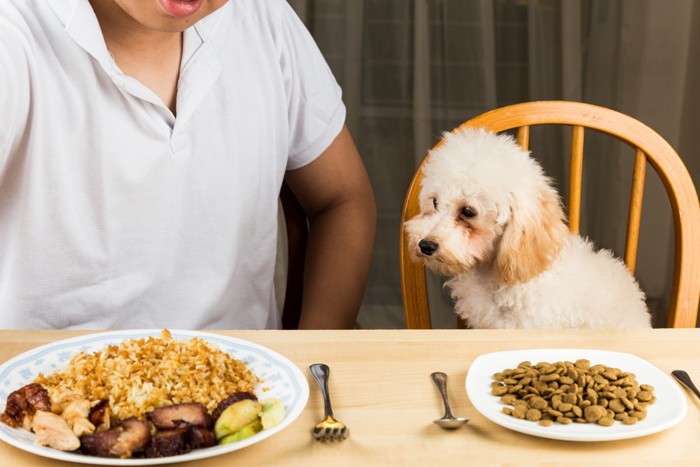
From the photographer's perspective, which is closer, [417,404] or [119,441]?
[119,441]

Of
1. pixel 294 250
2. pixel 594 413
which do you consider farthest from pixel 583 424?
pixel 294 250

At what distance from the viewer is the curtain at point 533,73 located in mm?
2764

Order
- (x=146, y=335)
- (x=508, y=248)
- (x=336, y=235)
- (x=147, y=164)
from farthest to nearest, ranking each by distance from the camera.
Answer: (x=336, y=235), (x=508, y=248), (x=147, y=164), (x=146, y=335)

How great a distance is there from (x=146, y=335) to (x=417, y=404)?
0.34 metres

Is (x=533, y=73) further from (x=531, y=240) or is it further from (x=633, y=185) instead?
(x=531, y=240)

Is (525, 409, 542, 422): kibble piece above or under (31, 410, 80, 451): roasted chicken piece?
under

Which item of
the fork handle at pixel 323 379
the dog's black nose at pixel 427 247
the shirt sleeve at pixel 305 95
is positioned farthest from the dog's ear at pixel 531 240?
the fork handle at pixel 323 379

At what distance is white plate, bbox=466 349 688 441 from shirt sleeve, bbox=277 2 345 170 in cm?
59

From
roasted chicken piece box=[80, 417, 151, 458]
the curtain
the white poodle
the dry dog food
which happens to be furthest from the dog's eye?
the curtain

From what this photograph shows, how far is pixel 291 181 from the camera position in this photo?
1510 millimetres

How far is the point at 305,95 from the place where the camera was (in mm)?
1437

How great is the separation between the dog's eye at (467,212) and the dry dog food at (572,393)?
0.53m

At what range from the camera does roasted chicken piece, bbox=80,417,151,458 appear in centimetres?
74

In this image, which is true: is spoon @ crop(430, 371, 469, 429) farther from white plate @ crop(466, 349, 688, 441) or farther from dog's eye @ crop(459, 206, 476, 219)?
dog's eye @ crop(459, 206, 476, 219)
